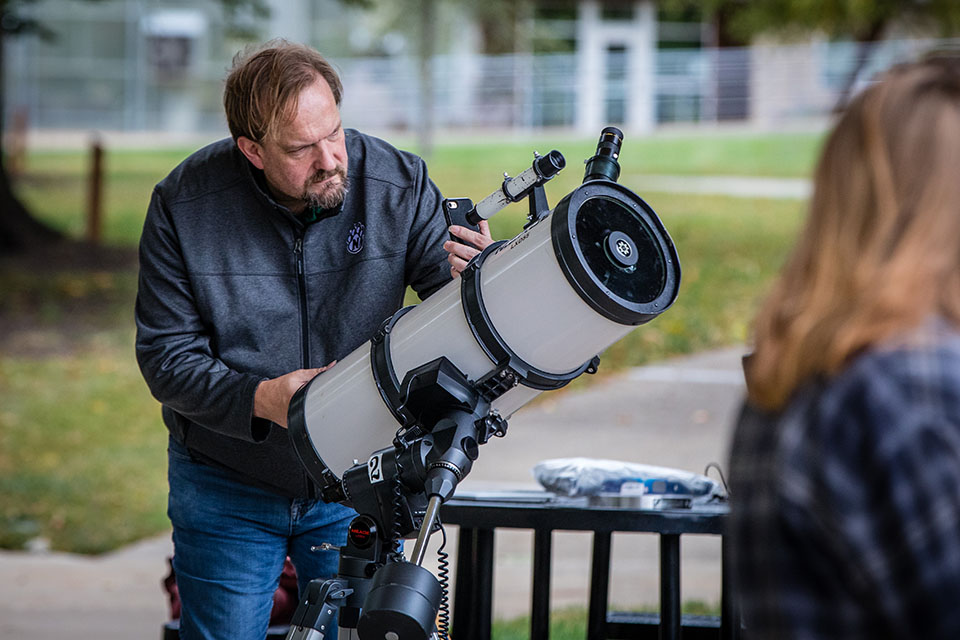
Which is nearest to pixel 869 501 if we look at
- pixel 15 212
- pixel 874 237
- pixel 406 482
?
pixel 874 237

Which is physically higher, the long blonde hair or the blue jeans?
the long blonde hair

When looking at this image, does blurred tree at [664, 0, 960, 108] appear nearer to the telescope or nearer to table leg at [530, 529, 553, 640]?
table leg at [530, 529, 553, 640]

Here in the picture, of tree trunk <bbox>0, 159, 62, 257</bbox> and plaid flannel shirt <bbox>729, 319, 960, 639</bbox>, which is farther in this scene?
tree trunk <bbox>0, 159, 62, 257</bbox>

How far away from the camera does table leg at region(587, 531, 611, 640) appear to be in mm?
2822

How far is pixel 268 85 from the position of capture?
7.40ft

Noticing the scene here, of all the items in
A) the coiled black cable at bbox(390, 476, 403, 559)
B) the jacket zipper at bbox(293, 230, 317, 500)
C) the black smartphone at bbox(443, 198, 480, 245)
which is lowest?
the coiled black cable at bbox(390, 476, 403, 559)

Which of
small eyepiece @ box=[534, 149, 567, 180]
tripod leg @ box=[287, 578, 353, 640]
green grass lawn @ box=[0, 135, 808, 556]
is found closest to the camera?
tripod leg @ box=[287, 578, 353, 640]

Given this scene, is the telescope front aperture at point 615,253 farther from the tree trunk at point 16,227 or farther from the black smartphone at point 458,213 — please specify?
the tree trunk at point 16,227

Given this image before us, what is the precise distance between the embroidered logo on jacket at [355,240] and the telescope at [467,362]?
13.0 inches

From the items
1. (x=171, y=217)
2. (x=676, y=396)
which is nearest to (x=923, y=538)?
(x=171, y=217)

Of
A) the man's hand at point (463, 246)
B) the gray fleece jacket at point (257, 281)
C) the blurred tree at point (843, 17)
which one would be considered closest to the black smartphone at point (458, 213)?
the man's hand at point (463, 246)

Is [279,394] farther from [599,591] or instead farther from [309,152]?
[599,591]

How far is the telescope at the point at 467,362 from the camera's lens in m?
1.85

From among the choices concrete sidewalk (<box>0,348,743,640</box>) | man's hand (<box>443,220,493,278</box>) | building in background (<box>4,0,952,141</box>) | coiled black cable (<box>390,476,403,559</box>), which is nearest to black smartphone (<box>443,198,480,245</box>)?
man's hand (<box>443,220,493,278</box>)
